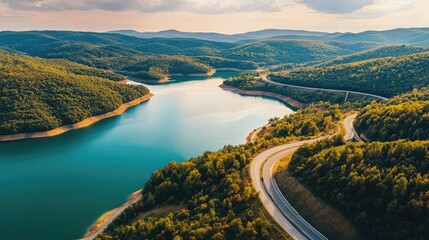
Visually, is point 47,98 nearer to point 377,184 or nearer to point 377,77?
point 377,184

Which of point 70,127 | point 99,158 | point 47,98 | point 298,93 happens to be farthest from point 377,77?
point 47,98

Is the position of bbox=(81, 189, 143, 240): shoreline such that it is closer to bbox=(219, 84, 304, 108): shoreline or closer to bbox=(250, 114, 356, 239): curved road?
bbox=(250, 114, 356, 239): curved road

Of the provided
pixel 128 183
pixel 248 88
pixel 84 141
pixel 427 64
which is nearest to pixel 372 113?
pixel 128 183

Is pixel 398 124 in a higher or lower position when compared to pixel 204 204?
higher

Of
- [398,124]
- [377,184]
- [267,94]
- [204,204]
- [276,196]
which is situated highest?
[398,124]

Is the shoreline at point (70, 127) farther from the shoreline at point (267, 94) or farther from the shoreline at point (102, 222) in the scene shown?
the shoreline at point (267, 94)

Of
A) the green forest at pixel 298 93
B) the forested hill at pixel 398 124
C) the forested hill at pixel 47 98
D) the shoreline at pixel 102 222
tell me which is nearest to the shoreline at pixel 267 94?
the green forest at pixel 298 93
